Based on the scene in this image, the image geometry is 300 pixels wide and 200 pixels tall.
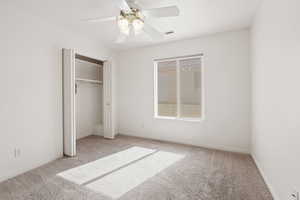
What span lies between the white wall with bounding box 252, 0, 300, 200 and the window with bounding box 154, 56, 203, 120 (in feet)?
5.26

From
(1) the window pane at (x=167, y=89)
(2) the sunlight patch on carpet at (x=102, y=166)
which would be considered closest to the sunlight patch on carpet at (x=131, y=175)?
(2) the sunlight patch on carpet at (x=102, y=166)

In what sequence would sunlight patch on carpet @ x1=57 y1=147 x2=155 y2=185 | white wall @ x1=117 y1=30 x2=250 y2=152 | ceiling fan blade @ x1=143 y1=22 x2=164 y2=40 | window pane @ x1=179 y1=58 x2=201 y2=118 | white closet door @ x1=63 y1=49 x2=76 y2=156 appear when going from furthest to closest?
window pane @ x1=179 y1=58 x2=201 y2=118 < white wall @ x1=117 y1=30 x2=250 y2=152 < white closet door @ x1=63 y1=49 x2=76 y2=156 < ceiling fan blade @ x1=143 y1=22 x2=164 y2=40 < sunlight patch on carpet @ x1=57 y1=147 x2=155 y2=185

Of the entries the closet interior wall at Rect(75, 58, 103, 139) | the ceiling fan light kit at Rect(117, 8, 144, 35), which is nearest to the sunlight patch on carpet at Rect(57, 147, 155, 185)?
the closet interior wall at Rect(75, 58, 103, 139)

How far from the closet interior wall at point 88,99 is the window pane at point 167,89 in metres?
1.72

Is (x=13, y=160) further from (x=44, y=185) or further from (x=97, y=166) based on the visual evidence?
(x=97, y=166)

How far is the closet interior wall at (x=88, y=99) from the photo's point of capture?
13.3 feet

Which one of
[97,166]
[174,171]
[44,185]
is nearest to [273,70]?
[174,171]

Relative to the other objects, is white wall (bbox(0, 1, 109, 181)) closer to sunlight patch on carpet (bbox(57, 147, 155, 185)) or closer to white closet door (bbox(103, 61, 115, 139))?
sunlight patch on carpet (bbox(57, 147, 155, 185))

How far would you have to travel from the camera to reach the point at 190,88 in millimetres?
3758

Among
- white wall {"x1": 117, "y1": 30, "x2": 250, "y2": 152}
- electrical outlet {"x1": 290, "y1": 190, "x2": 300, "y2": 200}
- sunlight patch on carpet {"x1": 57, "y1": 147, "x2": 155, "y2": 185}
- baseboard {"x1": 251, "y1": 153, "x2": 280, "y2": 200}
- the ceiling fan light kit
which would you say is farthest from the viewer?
white wall {"x1": 117, "y1": 30, "x2": 250, "y2": 152}

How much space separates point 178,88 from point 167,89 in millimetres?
340

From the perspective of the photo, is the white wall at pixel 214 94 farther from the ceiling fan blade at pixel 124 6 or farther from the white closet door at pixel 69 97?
the ceiling fan blade at pixel 124 6

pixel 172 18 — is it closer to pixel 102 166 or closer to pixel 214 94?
pixel 214 94

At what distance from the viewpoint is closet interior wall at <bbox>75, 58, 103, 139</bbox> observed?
13.3 feet
